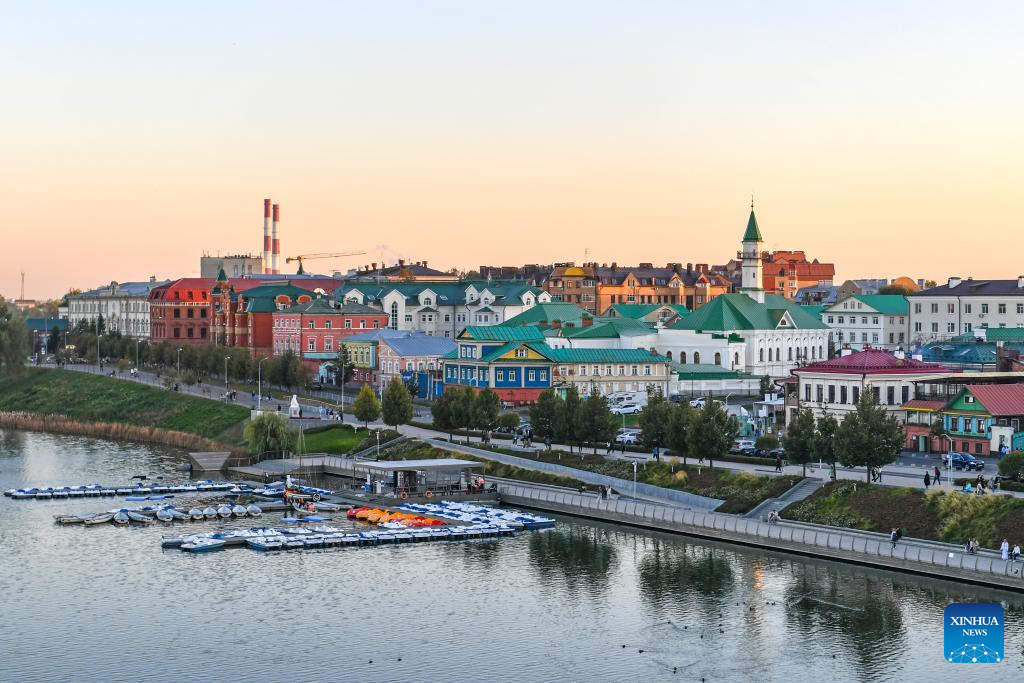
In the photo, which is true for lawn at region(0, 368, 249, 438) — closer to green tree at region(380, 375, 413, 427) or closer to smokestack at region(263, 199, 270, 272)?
green tree at region(380, 375, 413, 427)

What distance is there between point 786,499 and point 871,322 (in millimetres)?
77213

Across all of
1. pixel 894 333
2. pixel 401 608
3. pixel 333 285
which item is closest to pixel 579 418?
pixel 401 608

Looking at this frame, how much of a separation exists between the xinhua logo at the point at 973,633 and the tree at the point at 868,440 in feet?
46.3

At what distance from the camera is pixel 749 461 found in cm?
7612

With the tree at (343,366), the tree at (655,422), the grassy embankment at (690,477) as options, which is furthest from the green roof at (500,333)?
the tree at (655,422)

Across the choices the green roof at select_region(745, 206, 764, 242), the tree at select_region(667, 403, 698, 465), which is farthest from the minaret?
the tree at select_region(667, 403, 698, 465)

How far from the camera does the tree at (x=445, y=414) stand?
3590 inches

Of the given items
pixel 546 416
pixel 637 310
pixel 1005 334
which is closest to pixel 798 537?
pixel 546 416

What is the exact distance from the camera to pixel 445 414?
91.4 meters

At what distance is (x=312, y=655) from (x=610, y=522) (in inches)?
1022

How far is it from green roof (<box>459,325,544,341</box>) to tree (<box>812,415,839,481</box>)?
1756 inches

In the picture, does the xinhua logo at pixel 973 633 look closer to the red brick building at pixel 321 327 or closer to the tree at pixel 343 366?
the tree at pixel 343 366

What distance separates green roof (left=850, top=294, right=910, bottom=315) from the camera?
13925cm

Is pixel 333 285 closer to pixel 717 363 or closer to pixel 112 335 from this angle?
pixel 112 335
